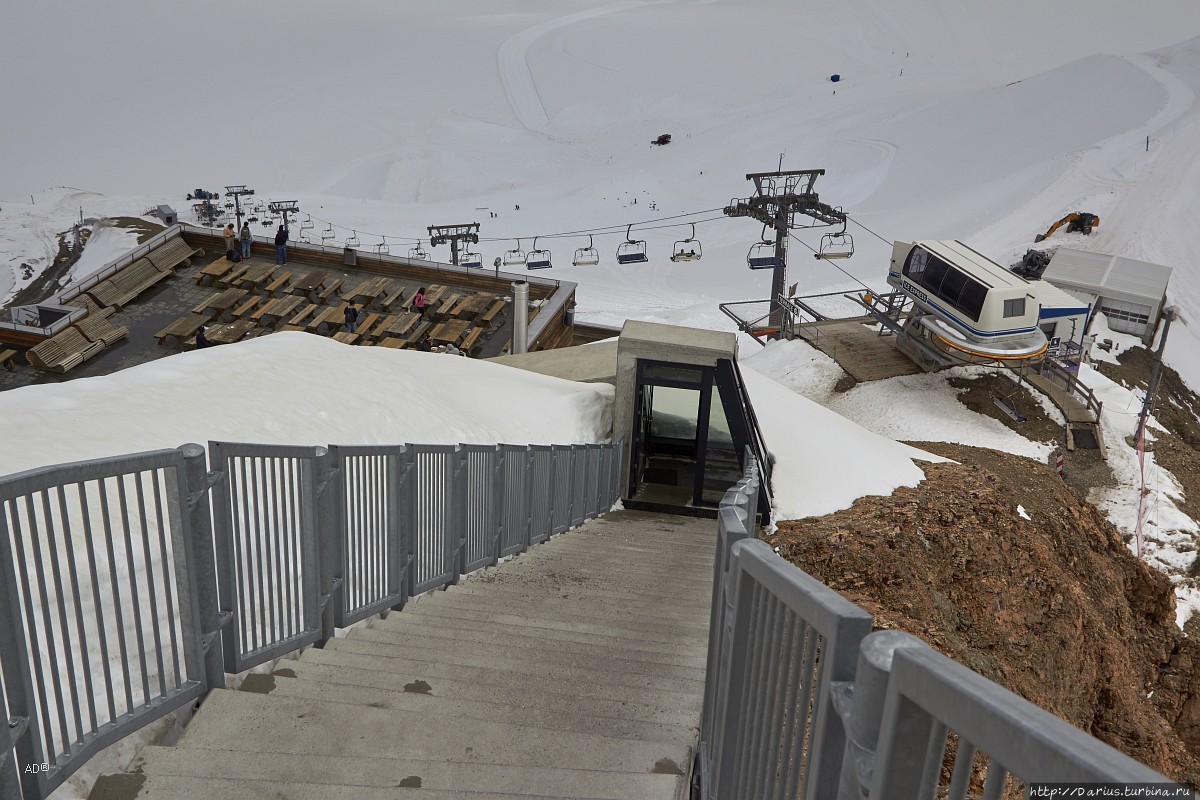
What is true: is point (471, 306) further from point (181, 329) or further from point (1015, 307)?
point (1015, 307)

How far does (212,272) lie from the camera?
2836cm

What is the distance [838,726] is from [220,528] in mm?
2974

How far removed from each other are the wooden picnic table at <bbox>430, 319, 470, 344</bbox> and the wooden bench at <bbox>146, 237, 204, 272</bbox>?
10.1m

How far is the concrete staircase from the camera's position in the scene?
10.9 ft

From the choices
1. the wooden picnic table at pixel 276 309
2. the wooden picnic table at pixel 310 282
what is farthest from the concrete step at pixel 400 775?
the wooden picnic table at pixel 310 282

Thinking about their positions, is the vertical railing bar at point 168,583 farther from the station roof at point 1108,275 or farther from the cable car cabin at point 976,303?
the station roof at point 1108,275

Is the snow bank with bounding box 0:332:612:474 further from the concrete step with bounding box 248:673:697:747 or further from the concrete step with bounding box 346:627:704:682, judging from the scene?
the concrete step with bounding box 346:627:704:682

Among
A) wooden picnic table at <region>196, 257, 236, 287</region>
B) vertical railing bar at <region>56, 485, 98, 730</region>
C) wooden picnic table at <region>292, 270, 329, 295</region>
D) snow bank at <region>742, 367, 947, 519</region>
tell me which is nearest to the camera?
vertical railing bar at <region>56, 485, 98, 730</region>

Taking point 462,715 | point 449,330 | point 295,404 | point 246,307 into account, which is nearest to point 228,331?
point 246,307

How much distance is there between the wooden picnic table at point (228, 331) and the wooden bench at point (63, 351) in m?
2.79

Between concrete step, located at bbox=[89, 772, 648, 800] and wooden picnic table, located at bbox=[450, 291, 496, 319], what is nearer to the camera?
concrete step, located at bbox=[89, 772, 648, 800]

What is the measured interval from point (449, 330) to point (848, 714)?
24.0 meters

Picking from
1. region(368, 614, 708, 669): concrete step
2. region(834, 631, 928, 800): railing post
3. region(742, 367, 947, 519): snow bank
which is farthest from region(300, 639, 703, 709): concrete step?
region(742, 367, 947, 519): snow bank

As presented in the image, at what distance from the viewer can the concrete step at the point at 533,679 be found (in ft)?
14.9
